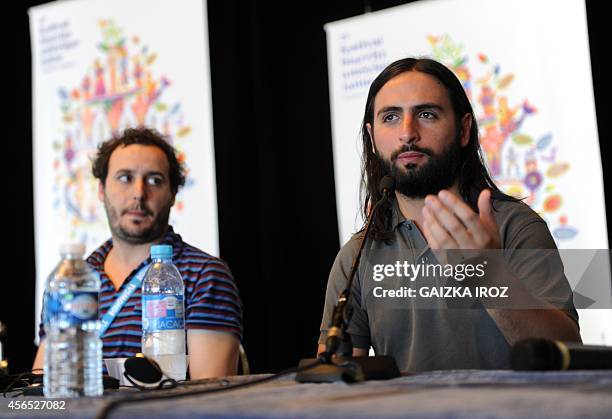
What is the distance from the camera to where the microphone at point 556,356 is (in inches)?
43.6

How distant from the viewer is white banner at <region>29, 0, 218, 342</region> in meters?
3.65

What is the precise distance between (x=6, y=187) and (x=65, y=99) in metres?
0.58

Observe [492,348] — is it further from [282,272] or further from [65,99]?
[65,99]

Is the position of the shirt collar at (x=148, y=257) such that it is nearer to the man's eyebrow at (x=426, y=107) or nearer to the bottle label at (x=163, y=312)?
the bottle label at (x=163, y=312)

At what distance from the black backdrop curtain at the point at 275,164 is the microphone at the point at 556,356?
2.33 meters

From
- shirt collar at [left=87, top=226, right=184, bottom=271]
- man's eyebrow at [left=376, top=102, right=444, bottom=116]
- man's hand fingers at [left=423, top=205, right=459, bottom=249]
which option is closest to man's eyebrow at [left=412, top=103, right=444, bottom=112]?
man's eyebrow at [left=376, top=102, right=444, bottom=116]

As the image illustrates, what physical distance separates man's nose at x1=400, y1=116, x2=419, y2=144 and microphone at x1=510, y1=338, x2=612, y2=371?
32.8 inches

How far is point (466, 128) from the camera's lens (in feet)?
6.66

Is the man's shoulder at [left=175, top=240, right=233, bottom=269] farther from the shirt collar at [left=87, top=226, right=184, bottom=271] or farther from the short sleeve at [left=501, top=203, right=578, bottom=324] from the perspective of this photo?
the short sleeve at [left=501, top=203, right=578, bottom=324]

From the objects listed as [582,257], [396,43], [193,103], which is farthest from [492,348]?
[193,103]

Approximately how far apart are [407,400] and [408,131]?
1.09 m

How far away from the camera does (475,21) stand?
304 centimetres

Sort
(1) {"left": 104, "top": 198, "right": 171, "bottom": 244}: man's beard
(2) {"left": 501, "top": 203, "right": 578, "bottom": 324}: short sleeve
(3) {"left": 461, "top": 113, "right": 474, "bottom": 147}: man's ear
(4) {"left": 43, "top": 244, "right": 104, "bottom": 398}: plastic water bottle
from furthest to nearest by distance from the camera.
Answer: (1) {"left": 104, "top": 198, "right": 171, "bottom": 244}: man's beard, (3) {"left": 461, "top": 113, "right": 474, "bottom": 147}: man's ear, (2) {"left": 501, "top": 203, "right": 578, "bottom": 324}: short sleeve, (4) {"left": 43, "top": 244, "right": 104, "bottom": 398}: plastic water bottle

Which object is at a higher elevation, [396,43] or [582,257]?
[396,43]
